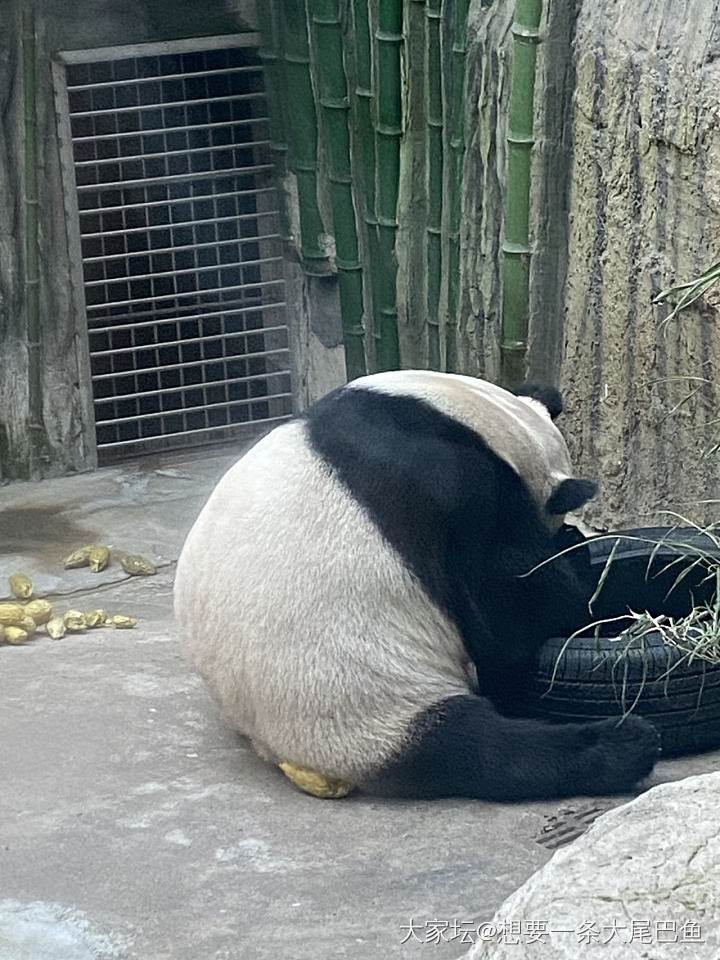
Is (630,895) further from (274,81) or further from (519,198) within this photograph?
(274,81)

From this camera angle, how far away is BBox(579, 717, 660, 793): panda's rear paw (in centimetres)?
388

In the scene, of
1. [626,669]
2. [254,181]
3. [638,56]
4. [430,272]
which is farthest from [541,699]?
[254,181]

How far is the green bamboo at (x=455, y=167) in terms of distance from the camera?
231 inches

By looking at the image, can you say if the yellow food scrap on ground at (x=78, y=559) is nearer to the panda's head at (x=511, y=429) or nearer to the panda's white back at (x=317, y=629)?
the panda's white back at (x=317, y=629)

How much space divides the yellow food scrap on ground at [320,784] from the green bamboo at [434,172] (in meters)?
2.71

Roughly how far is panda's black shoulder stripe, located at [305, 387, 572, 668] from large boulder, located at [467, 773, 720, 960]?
1.38m

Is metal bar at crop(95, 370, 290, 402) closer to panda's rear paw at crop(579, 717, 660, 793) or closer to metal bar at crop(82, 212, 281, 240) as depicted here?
metal bar at crop(82, 212, 281, 240)

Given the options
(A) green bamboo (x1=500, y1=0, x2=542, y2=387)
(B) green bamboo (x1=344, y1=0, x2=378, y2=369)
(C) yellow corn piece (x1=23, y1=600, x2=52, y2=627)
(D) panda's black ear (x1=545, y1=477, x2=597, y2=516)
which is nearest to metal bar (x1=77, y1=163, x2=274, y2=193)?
(B) green bamboo (x1=344, y1=0, x2=378, y2=369)

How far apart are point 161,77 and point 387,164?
1374mm

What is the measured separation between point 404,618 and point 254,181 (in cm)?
388

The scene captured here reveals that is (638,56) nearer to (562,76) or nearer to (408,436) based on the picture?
(562,76)

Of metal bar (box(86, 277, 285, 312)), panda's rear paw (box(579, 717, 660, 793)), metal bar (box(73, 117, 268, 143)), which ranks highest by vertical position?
metal bar (box(73, 117, 268, 143))

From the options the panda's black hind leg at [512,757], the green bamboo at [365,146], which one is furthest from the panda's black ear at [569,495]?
the green bamboo at [365,146]

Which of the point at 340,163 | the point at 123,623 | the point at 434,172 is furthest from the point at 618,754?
the point at 340,163
